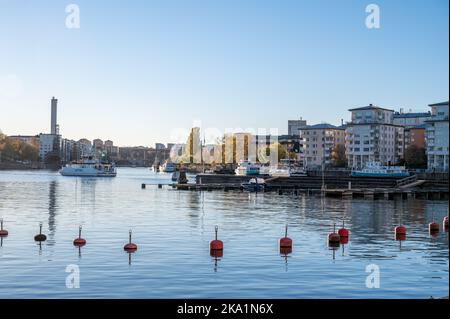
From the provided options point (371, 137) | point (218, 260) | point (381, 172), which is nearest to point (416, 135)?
point (371, 137)

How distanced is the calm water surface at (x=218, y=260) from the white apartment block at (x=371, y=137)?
4321 inches

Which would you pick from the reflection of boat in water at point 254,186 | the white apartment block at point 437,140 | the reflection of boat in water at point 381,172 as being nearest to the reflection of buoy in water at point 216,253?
the reflection of boat in water at point 254,186

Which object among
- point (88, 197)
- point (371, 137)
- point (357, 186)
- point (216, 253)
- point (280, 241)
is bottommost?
point (88, 197)

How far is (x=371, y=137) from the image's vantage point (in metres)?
176

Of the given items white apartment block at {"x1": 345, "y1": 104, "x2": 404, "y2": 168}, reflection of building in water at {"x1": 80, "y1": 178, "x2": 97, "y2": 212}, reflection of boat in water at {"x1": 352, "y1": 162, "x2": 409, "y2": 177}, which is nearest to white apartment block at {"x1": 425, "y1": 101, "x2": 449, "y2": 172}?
reflection of boat in water at {"x1": 352, "y1": 162, "x2": 409, "y2": 177}

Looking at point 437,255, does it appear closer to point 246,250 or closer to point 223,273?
point 246,250

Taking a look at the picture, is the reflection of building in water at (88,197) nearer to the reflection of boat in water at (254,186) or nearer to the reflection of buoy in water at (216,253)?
the reflection of boat in water at (254,186)

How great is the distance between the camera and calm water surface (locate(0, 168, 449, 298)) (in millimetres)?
28406

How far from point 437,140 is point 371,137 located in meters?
31.2

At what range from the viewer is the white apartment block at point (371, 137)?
578 feet

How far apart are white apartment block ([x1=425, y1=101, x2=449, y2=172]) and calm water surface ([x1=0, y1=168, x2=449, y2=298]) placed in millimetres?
82142

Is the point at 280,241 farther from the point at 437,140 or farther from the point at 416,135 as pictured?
the point at 416,135
